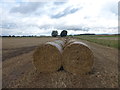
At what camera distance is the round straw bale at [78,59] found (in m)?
6.09

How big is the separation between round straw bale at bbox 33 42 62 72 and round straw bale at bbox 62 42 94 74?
31 centimetres

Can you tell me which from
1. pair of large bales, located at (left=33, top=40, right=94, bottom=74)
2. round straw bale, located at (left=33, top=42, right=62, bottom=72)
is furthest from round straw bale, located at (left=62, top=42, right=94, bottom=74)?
round straw bale, located at (left=33, top=42, right=62, bottom=72)

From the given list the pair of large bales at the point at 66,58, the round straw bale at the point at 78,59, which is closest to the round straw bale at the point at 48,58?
the pair of large bales at the point at 66,58

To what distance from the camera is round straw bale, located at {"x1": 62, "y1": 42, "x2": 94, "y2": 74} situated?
6.09 metres

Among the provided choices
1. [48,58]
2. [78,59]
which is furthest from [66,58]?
[48,58]

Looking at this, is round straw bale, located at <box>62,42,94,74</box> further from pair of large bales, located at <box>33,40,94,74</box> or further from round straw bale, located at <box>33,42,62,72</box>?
round straw bale, located at <box>33,42,62,72</box>

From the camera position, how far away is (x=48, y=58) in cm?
Result: 636

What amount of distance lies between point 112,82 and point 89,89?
110 centimetres

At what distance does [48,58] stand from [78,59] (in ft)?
4.32

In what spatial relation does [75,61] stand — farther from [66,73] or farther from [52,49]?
[52,49]

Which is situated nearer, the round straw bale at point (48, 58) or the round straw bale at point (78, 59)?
the round straw bale at point (78, 59)

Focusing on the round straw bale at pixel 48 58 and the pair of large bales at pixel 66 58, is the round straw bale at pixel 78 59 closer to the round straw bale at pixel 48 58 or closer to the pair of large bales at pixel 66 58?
the pair of large bales at pixel 66 58

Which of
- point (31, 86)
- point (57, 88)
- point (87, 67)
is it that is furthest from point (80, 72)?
point (31, 86)

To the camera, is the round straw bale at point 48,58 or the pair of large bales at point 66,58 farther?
the round straw bale at point 48,58
